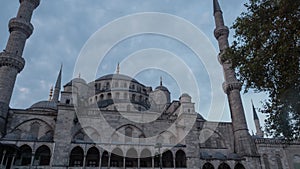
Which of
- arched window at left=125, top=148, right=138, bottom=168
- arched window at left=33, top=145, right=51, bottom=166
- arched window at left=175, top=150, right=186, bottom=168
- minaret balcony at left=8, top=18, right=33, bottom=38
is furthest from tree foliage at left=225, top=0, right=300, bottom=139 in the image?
minaret balcony at left=8, top=18, right=33, bottom=38

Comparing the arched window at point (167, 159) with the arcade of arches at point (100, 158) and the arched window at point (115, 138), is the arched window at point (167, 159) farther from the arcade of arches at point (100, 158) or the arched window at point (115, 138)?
the arched window at point (115, 138)

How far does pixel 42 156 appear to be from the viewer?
63.0 ft

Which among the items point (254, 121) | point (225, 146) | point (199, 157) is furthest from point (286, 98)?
point (254, 121)

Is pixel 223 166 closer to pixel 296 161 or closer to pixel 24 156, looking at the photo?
pixel 296 161

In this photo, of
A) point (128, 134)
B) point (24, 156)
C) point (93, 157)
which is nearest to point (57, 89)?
point (24, 156)

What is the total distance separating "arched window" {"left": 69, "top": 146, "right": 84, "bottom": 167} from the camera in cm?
1961

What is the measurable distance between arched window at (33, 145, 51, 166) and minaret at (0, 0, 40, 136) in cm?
329

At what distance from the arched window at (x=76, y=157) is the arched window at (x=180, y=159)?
329 inches

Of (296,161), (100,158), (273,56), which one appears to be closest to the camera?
(273,56)

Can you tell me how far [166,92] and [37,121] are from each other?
17720 millimetres

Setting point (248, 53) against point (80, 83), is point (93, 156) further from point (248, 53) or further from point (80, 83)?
point (248, 53)

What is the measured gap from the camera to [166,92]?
3388cm

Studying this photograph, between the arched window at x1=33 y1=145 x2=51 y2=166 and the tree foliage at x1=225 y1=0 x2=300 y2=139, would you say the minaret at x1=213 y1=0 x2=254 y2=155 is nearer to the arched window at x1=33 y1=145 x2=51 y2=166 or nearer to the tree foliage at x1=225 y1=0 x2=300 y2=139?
the tree foliage at x1=225 y1=0 x2=300 y2=139

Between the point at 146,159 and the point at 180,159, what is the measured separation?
3096 millimetres
